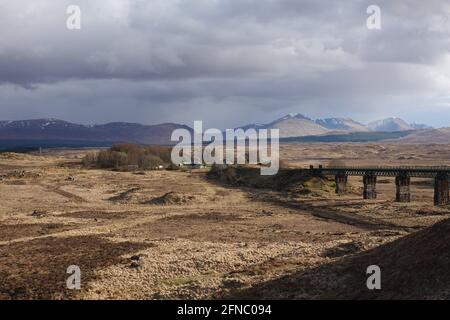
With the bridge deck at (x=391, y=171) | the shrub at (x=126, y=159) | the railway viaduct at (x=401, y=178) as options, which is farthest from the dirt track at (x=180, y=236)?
the shrub at (x=126, y=159)

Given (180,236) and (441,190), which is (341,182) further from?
(180,236)

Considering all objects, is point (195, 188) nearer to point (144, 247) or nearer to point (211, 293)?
point (144, 247)

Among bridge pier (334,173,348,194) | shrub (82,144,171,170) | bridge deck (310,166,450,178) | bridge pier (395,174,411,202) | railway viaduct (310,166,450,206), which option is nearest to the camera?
railway viaduct (310,166,450,206)

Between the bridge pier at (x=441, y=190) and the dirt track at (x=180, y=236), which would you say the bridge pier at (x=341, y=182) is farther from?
the bridge pier at (x=441, y=190)

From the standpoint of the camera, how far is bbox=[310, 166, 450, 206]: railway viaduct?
76.8m

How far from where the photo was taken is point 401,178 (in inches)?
3199

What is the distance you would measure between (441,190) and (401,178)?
6326mm

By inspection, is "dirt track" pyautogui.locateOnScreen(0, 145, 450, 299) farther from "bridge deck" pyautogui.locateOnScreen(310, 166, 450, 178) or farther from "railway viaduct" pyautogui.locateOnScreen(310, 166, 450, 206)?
"bridge deck" pyautogui.locateOnScreen(310, 166, 450, 178)

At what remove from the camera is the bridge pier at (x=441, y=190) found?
7669 centimetres

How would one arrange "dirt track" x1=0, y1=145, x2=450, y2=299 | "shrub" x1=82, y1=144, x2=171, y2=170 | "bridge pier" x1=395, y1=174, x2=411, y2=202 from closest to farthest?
1. "dirt track" x1=0, y1=145, x2=450, y2=299
2. "bridge pier" x1=395, y1=174, x2=411, y2=202
3. "shrub" x1=82, y1=144, x2=171, y2=170

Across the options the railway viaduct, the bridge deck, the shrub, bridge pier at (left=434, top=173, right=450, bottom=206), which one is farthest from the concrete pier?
the shrub

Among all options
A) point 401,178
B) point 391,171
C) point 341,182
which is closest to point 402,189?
point 401,178

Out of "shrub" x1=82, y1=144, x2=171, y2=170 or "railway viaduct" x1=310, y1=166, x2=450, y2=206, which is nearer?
"railway viaduct" x1=310, y1=166, x2=450, y2=206

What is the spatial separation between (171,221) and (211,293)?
105 feet
